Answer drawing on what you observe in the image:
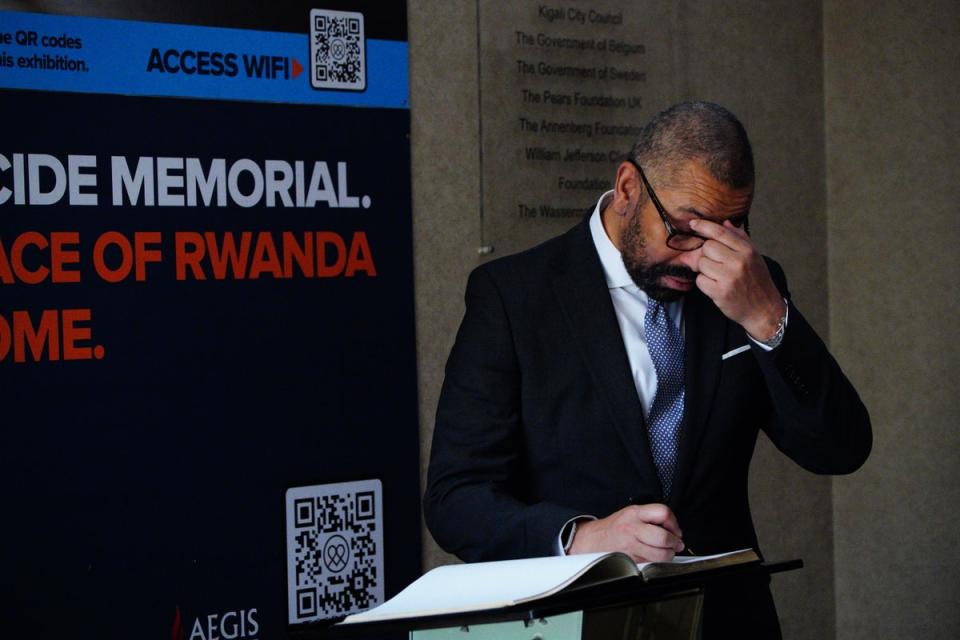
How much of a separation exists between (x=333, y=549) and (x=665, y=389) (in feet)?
4.11

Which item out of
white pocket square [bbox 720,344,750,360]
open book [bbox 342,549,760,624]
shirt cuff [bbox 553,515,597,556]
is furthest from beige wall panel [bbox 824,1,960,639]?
open book [bbox 342,549,760,624]

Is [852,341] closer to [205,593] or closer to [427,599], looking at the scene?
[205,593]

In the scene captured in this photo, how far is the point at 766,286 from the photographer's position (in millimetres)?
1970

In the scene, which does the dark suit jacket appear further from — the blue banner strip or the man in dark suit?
the blue banner strip

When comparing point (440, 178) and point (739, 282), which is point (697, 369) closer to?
point (739, 282)

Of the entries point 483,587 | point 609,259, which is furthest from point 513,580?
point 609,259

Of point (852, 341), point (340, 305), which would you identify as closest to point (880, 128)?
point (852, 341)

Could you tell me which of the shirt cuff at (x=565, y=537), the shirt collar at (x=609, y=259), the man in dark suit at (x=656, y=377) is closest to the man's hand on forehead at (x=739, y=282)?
the man in dark suit at (x=656, y=377)

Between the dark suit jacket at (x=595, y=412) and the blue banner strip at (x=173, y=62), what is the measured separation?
1.04m

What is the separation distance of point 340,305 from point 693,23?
1.68 meters

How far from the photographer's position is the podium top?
1247 mm

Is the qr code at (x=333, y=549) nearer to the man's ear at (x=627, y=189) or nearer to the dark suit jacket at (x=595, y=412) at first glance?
the dark suit jacket at (x=595, y=412)

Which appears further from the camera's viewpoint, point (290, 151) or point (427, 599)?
point (290, 151)

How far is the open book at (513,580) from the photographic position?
1.30 meters
